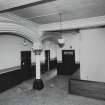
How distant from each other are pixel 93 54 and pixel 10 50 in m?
4.65

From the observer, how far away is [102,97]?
14.8 ft

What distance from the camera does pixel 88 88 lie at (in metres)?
4.78

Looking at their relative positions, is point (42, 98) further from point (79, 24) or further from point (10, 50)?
point (79, 24)

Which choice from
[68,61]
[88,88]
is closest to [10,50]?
[88,88]

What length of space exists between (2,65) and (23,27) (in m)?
2.39

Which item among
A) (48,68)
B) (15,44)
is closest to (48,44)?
(48,68)

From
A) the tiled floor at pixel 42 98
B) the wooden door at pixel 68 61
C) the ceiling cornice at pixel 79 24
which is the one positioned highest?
the ceiling cornice at pixel 79 24

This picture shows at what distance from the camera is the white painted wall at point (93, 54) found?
5.50 m

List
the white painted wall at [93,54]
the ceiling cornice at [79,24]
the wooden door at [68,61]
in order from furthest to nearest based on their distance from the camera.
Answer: the wooden door at [68,61] < the white painted wall at [93,54] < the ceiling cornice at [79,24]

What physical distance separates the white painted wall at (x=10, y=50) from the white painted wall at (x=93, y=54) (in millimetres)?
3915

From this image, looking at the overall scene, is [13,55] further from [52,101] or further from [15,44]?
[52,101]

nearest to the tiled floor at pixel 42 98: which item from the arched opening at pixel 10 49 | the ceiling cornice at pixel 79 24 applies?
the arched opening at pixel 10 49

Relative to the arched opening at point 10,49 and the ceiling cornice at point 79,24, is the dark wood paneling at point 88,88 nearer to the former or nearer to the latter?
the ceiling cornice at point 79,24

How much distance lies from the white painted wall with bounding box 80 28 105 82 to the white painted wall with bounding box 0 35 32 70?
3915 mm
